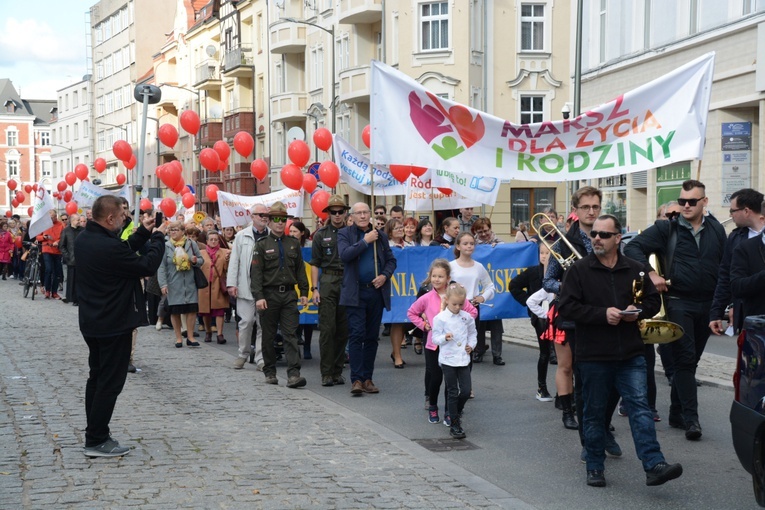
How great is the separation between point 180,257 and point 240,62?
48.4 meters

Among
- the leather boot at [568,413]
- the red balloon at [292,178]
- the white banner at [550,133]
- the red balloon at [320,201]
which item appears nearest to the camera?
the leather boot at [568,413]

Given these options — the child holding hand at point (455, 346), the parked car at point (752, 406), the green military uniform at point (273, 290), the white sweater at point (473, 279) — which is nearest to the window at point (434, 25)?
the green military uniform at point (273, 290)

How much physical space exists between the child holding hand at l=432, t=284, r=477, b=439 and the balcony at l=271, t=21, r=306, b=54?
44.9 meters

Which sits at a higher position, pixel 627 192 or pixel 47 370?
pixel 627 192

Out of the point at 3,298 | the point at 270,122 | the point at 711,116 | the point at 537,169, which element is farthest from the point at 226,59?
the point at 537,169

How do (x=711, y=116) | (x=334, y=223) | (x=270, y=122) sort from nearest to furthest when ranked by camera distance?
(x=334, y=223) → (x=711, y=116) → (x=270, y=122)

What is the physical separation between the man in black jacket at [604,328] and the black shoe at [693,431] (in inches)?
66.7

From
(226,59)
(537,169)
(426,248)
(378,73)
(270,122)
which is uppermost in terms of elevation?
(226,59)

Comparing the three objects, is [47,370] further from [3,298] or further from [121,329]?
[3,298]

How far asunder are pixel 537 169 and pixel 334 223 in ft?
8.96

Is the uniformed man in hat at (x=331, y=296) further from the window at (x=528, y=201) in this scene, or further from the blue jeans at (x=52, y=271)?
the window at (x=528, y=201)

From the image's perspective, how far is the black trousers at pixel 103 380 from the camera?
8055 mm

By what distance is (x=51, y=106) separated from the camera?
140 m

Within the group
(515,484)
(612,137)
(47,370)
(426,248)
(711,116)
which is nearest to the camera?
(515,484)
